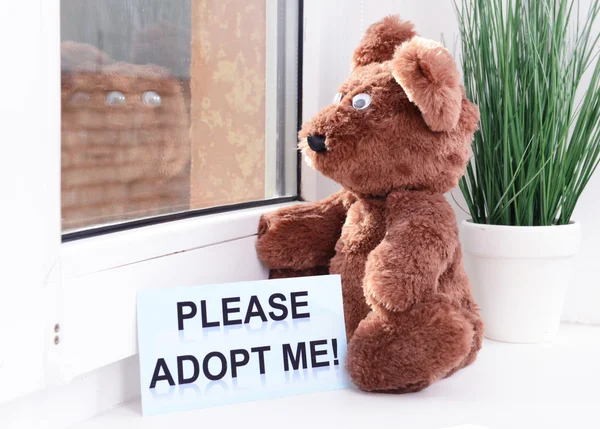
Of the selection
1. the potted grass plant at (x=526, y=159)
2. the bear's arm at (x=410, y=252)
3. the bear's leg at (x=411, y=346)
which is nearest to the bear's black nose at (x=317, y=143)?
the bear's arm at (x=410, y=252)

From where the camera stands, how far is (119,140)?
0.84 metres

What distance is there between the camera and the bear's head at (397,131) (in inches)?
33.0

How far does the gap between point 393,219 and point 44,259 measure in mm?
417

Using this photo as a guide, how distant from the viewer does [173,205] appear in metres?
0.94

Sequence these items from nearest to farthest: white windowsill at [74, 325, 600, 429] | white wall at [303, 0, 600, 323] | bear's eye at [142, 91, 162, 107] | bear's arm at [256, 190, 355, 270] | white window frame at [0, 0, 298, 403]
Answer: white window frame at [0, 0, 298, 403] → white windowsill at [74, 325, 600, 429] → bear's eye at [142, 91, 162, 107] → bear's arm at [256, 190, 355, 270] → white wall at [303, 0, 600, 323]

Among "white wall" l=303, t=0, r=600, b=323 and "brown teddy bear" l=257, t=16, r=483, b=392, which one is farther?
"white wall" l=303, t=0, r=600, b=323

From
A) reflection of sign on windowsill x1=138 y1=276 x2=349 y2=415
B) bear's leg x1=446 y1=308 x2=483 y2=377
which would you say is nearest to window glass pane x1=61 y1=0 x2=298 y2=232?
reflection of sign on windowsill x1=138 y1=276 x2=349 y2=415

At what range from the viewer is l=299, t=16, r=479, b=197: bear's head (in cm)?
84

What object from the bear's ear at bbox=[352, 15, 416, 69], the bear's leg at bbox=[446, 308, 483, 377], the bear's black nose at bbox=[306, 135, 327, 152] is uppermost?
the bear's ear at bbox=[352, 15, 416, 69]

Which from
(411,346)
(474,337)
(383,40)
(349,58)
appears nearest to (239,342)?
(411,346)

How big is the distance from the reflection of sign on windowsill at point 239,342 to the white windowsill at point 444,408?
0.06 ft

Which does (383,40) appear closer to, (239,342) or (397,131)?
(397,131)

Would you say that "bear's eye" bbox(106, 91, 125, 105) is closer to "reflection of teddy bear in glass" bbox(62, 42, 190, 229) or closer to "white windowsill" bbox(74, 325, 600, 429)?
"reflection of teddy bear in glass" bbox(62, 42, 190, 229)

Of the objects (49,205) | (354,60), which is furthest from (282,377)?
(354,60)
